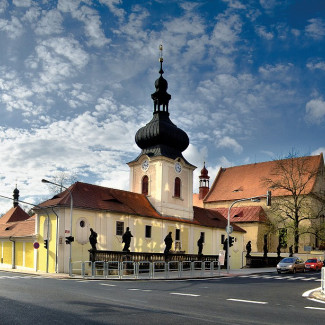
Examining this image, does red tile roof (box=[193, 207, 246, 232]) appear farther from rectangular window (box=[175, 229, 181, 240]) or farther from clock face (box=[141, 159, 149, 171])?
clock face (box=[141, 159, 149, 171])

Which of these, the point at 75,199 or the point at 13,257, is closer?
the point at 75,199

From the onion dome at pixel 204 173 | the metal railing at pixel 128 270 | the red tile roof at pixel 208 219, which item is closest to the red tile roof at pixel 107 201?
the red tile roof at pixel 208 219

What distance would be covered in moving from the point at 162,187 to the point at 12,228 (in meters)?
16.1

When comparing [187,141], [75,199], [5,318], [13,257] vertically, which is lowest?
[13,257]

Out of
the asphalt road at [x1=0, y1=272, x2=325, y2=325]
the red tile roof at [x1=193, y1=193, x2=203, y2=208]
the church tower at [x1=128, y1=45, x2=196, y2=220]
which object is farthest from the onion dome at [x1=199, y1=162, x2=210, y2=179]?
the asphalt road at [x1=0, y1=272, x2=325, y2=325]

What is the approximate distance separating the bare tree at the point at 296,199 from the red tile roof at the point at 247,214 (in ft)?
5.15

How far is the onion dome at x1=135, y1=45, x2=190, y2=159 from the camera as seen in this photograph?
144 feet

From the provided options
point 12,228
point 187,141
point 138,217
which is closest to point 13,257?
point 12,228

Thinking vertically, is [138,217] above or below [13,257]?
above

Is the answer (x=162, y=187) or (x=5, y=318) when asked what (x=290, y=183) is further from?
(x=5, y=318)

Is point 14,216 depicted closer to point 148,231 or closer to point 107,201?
point 107,201

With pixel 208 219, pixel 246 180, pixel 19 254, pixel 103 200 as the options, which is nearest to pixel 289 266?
pixel 208 219

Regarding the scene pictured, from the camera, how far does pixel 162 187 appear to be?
43.6 meters

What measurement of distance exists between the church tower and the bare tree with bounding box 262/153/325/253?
13815mm
